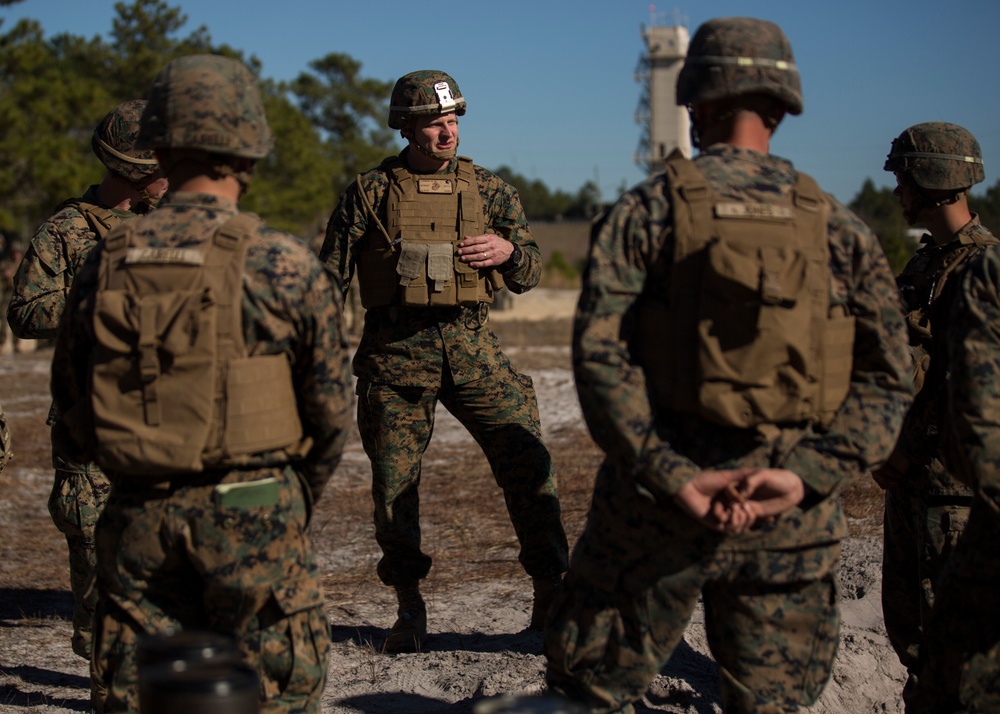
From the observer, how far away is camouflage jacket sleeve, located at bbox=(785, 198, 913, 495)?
3.14 metres

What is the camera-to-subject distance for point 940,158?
14.6ft

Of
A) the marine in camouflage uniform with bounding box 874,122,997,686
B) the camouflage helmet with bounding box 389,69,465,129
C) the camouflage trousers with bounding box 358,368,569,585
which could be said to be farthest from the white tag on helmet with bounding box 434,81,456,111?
the marine in camouflage uniform with bounding box 874,122,997,686

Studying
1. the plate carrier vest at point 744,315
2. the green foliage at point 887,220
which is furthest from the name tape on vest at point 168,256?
the green foliage at point 887,220

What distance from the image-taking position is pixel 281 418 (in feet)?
10.5

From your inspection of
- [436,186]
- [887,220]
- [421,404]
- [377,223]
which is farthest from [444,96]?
[887,220]

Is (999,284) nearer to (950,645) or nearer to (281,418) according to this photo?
(950,645)

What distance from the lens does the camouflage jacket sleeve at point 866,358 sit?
3.14 metres

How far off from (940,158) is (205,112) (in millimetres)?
2747

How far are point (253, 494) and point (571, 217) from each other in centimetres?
10708

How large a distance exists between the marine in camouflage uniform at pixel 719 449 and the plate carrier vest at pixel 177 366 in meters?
0.89

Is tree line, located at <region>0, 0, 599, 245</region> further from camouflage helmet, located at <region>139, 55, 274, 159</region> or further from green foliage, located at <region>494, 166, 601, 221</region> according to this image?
green foliage, located at <region>494, 166, 601, 221</region>

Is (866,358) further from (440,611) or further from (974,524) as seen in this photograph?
(440,611)

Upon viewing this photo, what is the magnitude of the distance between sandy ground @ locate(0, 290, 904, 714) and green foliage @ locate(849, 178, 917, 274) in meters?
13.3

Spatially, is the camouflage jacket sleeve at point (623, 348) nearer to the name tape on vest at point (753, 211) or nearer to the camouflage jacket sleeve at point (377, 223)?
the name tape on vest at point (753, 211)
